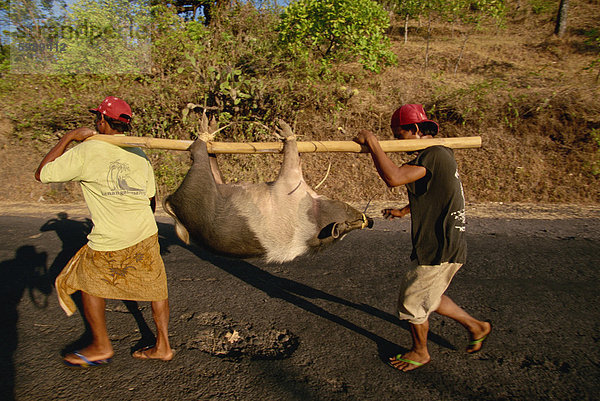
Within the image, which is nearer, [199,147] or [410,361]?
[410,361]

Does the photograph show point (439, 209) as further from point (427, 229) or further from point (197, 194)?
point (197, 194)

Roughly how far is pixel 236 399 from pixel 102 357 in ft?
3.88

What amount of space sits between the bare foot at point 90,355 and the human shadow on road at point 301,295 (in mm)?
1116

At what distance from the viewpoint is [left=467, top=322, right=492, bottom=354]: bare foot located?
2.79 metres

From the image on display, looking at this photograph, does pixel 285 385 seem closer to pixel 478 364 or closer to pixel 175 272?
pixel 478 364

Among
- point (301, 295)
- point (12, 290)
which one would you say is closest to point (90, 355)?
point (301, 295)

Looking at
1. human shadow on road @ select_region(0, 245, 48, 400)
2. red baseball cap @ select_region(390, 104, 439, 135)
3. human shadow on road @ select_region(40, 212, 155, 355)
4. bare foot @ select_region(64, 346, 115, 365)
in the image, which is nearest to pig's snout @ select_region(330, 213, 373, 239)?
red baseball cap @ select_region(390, 104, 439, 135)

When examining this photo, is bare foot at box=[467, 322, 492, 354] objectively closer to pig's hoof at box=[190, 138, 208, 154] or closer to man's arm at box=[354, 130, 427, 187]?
man's arm at box=[354, 130, 427, 187]

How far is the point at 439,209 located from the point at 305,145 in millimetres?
1217

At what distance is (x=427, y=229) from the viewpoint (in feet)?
8.73

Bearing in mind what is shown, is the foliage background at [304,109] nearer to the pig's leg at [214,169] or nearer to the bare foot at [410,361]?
the pig's leg at [214,169]

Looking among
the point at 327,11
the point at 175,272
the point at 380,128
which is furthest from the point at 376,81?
the point at 175,272

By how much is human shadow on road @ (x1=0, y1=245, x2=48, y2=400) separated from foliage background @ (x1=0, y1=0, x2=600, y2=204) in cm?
410

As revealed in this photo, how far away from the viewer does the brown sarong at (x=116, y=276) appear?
266cm
